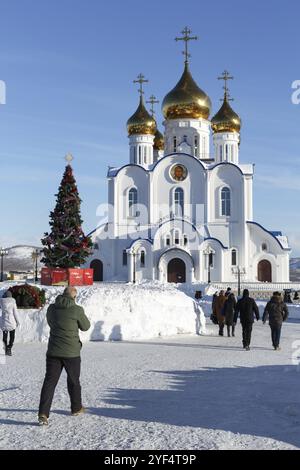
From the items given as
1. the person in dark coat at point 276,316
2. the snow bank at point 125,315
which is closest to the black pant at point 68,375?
the person in dark coat at point 276,316

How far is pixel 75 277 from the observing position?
25.8 metres

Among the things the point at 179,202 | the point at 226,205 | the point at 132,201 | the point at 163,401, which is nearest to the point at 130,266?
the point at 132,201

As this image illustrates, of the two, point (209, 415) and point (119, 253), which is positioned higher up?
point (119, 253)

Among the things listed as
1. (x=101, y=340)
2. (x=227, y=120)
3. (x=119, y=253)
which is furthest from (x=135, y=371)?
(x=227, y=120)

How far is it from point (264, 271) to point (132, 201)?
11.1 metres

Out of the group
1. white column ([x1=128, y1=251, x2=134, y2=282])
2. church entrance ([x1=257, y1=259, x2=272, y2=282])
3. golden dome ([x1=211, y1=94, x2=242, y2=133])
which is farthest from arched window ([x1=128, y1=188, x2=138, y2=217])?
church entrance ([x1=257, y1=259, x2=272, y2=282])

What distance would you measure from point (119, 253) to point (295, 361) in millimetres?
32997

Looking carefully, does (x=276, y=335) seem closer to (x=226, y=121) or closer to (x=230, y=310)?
(x=230, y=310)

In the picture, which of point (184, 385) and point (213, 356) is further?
point (213, 356)

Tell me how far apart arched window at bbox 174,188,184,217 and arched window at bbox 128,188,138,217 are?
121 inches

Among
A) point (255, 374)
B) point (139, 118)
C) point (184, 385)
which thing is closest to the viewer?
point (184, 385)

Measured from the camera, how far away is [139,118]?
154ft

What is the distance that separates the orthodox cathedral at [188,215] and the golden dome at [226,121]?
8 centimetres
